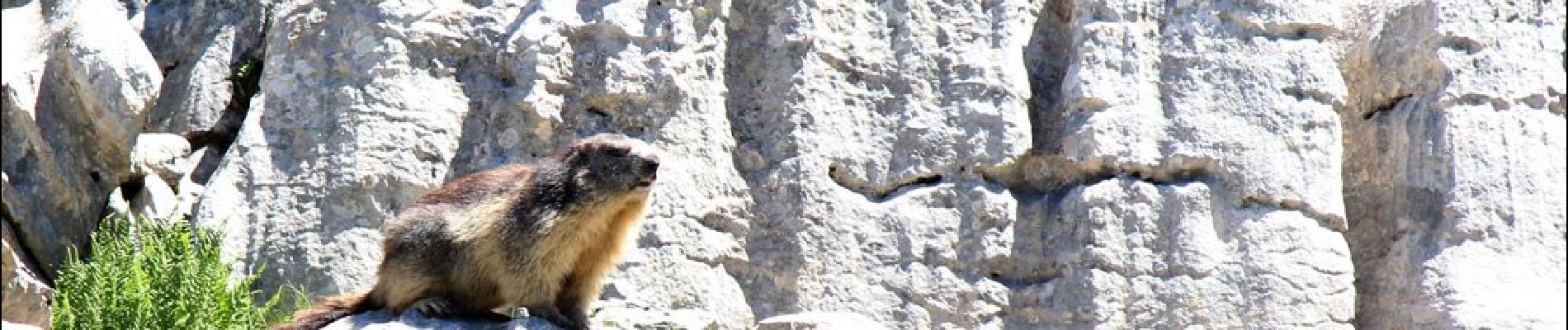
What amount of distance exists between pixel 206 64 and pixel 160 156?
0.61 meters

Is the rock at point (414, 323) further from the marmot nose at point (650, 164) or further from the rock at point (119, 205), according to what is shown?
the rock at point (119, 205)

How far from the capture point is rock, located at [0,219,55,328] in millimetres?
11336

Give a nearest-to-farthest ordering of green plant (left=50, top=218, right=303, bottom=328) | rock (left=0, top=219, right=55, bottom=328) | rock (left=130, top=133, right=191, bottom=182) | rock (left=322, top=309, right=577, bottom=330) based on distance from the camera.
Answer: rock (left=322, top=309, right=577, bottom=330)
green plant (left=50, top=218, right=303, bottom=328)
rock (left=130, top=133, right=191, bottom=182)
rock (left=0, top=219, right=55, bottom=328)

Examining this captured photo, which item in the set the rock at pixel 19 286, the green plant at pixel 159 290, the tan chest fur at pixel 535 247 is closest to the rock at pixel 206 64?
the rock at pixel 19 286

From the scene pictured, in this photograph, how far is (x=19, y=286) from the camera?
37.2 feet

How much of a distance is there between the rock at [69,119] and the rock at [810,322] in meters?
3.57

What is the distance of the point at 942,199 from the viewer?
34.6 ft

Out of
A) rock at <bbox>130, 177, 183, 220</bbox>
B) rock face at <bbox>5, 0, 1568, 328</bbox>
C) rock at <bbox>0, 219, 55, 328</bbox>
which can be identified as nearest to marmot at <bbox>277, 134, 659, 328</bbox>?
rock face at <bbox>5, 0, 1568, 328</bbox>

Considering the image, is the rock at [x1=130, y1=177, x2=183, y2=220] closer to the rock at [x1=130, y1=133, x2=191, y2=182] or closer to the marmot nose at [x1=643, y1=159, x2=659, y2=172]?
the rock at [x1=130, y1=133, x2=191, y2=182]

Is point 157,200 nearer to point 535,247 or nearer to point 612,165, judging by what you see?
point 535,247

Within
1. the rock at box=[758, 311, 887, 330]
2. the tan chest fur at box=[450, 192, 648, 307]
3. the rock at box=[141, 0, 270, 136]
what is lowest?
the rock at box=[758, 311, 887, 330]

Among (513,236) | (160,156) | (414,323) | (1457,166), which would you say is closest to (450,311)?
(414,323)

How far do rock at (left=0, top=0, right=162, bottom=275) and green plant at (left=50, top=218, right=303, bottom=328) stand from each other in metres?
1.70

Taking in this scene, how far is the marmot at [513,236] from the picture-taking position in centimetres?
836
